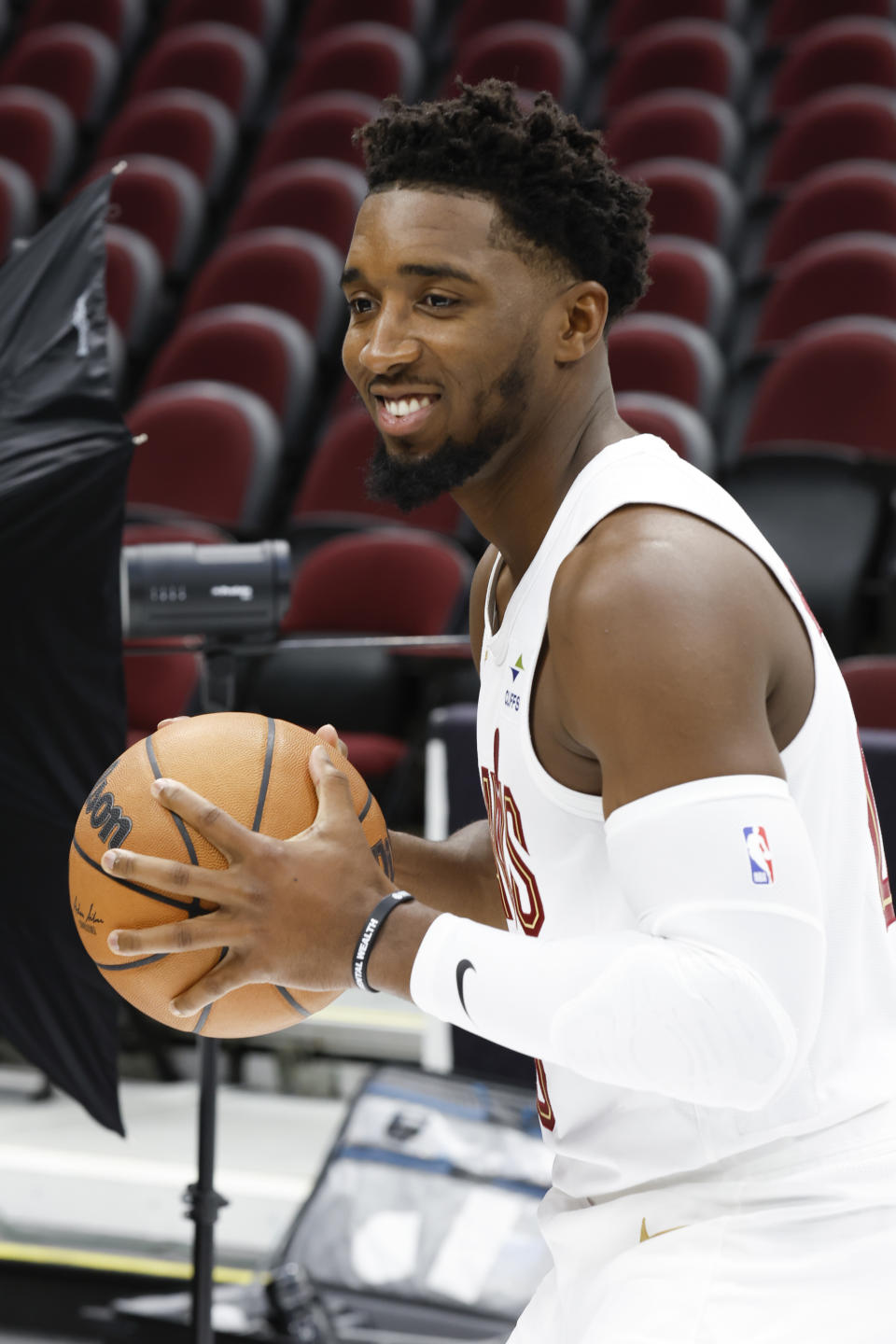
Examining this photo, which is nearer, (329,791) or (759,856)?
(759,856)

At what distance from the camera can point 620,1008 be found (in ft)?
4.01

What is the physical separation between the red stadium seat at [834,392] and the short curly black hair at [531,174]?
3.86 m

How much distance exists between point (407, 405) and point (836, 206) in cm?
561

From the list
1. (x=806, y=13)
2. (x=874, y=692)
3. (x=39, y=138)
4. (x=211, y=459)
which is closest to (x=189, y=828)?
(x=874, y=692)

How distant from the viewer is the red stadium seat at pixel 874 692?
12.1 ft

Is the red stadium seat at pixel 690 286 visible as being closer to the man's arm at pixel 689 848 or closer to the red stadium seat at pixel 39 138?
the red stadium seat at pixel 39 138

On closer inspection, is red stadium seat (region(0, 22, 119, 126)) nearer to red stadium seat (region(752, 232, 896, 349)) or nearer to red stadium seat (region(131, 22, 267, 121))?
red stadium seat (region(131, 22, 267, 121))

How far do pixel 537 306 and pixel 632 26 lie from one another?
7916mm

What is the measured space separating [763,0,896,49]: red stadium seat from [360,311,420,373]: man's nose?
737 centimetres

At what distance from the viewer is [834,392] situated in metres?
5.51

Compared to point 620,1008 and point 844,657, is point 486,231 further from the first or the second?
point 844,657

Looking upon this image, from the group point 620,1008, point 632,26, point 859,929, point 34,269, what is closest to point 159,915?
point 620,1008

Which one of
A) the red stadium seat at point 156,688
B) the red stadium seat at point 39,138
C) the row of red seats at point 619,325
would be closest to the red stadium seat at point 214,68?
the row of red seats at point 619,325

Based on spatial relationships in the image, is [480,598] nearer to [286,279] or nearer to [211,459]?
[211,459]
